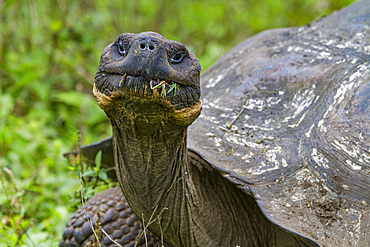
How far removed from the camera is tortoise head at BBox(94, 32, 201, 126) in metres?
1.72

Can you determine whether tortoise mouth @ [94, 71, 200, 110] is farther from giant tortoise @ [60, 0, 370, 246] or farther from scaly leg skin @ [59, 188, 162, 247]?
scaly leg skin @ [59, 188, 162, 247]

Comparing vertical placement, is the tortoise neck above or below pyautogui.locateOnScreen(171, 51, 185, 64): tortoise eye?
below

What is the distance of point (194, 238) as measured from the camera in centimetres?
228

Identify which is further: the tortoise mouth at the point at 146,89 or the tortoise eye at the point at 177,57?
the tortoise eye at the point at 177,57

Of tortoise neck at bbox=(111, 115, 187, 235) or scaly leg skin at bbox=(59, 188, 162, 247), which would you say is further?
scaly leg skin at bbox=(59, 188, 162, 247)

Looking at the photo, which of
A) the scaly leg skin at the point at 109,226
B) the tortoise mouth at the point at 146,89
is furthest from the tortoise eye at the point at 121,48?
the scaly leg skin at the point at 109,226

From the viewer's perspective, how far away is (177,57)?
6.07 ft

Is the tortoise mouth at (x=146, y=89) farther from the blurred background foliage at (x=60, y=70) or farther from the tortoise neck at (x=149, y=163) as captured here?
the blurred background foliage at (x=60, y=70)

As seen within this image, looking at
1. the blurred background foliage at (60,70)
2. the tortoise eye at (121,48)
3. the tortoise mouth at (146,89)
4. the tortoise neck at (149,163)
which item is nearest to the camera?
the tortoise mouth at (146,89)

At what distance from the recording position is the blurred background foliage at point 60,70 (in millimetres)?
3136

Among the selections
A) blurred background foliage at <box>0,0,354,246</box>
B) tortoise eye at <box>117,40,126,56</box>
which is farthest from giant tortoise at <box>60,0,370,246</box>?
blurred background foliage at <box>0,0,354,246</box>

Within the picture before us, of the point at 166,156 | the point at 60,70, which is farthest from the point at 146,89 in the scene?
the point at 60,70

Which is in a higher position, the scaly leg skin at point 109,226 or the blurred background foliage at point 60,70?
the blurred background foliage at point 60,70

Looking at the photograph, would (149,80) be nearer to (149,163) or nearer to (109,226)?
(149,163)
